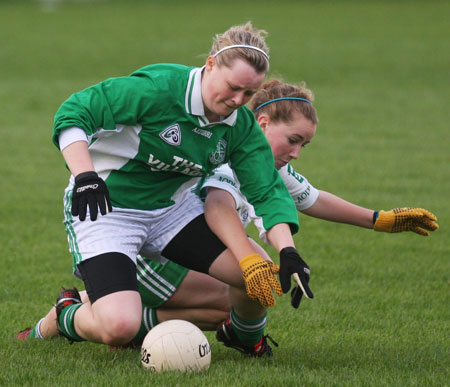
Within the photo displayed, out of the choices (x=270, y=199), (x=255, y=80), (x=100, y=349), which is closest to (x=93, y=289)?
(x=100, y=349)

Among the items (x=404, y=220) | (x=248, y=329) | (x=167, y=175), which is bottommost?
(x=248, y=329)

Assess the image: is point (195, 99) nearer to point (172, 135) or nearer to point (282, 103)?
point (172, 135)

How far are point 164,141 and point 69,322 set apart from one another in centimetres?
107

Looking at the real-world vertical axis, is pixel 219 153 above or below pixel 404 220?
above

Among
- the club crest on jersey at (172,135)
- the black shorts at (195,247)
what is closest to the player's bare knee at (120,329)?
the black shorts at (195,247)

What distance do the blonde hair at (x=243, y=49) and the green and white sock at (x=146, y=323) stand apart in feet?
5.12

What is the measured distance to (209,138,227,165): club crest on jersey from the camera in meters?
4.41

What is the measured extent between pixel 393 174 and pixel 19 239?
4.95 metres

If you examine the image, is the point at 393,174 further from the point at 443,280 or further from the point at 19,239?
the point at 19,239

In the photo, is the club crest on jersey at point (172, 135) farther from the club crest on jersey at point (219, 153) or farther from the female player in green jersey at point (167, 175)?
the club crest on jersey at point (219, 153)

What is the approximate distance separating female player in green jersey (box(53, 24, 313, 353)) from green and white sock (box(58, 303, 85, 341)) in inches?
0.4

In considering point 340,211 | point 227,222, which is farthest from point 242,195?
point 340,211

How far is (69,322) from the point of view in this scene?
14.6 ft

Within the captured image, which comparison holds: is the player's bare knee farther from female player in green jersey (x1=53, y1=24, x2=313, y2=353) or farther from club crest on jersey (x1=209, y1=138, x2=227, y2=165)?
club crest on jersey (x1=209, y1=138, x2=227, y2=165)
